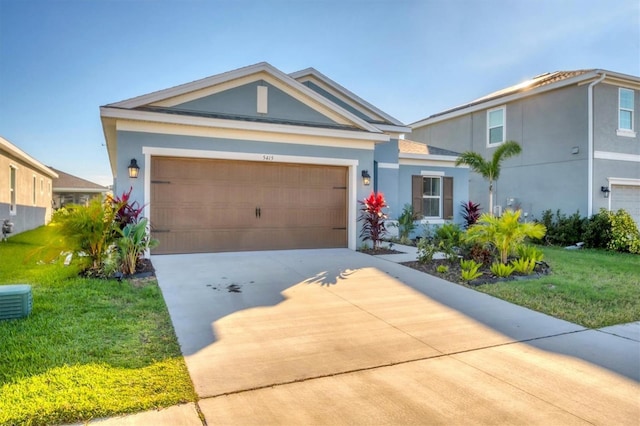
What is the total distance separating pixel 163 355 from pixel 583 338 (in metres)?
4.56

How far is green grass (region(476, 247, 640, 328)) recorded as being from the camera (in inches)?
205

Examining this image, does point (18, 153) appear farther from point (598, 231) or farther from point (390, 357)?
point (598, 231)

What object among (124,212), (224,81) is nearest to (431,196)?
(224,81)

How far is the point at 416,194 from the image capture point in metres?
14.2

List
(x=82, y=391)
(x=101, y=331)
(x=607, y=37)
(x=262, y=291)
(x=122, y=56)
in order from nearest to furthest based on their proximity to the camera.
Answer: (x=82, y=391) → (x=101, y=331) → (x=262, y=291) → (x=122, y=56) → (x=607, y=37)

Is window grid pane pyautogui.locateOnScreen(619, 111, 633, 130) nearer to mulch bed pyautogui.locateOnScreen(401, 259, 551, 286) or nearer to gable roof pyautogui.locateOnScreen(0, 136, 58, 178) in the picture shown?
mulch bed pyautogui.locateOnScreen(401, 259, 551, 286)

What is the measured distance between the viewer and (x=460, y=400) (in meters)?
2.94

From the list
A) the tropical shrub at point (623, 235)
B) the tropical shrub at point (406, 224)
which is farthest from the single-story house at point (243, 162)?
the tropical shrub at point (623, 235)

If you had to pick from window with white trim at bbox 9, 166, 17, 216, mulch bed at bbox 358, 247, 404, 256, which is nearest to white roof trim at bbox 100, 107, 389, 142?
mulch bed at bbox 358, 247, 404, 256

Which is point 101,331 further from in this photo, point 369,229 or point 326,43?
point 326,43

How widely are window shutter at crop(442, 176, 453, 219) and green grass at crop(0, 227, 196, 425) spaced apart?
37.8ft

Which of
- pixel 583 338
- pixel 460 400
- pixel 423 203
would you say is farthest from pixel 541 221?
pixel 460 400

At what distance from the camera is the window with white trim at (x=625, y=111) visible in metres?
13.5

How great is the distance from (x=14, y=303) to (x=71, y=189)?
31.9 meters
